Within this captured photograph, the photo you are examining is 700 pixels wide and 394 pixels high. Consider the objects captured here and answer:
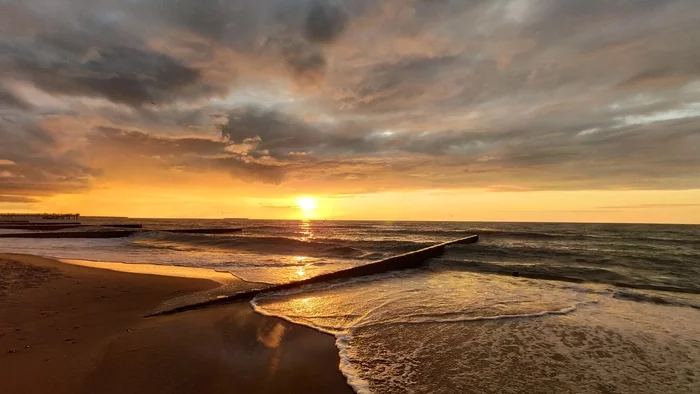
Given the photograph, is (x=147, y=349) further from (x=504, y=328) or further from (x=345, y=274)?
(x=345, y=274)

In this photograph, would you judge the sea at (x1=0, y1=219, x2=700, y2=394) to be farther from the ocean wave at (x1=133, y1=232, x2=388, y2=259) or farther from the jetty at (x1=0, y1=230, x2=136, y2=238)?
the jetty at (x1=0, y1=230, x2=136, y2=238)

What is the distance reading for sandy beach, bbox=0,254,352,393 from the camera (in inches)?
183

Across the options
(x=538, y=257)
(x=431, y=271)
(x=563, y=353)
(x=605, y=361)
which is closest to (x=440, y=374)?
(x=563, y=353)

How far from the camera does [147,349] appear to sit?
5.77 meters

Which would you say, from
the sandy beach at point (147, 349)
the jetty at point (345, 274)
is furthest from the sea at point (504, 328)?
the sandy beach at point (147, 349)

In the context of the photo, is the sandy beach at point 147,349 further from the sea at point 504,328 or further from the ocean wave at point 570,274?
the ocean wave at point 570,274

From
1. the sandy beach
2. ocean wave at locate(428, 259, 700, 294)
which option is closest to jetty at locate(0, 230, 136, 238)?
the sandy beach

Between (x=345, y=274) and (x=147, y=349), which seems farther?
(x=345, y=274)

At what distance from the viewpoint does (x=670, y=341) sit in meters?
7.15

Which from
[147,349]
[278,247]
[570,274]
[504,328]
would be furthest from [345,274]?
[278,247]

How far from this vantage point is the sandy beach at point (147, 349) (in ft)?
15.3

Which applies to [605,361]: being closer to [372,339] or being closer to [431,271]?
[372,339]

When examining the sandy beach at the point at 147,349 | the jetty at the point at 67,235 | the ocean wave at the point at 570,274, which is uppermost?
the jetty at the point at 67,235

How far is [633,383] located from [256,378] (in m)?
5.48
